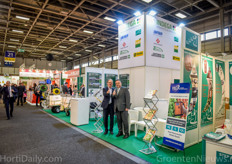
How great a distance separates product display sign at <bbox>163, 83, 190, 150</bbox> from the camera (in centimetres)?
306

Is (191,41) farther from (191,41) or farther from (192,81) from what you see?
(192,81)

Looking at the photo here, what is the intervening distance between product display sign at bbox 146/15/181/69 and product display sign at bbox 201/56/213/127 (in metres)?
1.87

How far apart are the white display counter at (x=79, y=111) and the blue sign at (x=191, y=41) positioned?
3.55 m

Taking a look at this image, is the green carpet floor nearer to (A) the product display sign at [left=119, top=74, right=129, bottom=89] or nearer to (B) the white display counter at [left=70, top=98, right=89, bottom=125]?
(B) the white display counter at [left=70, top=98, right=89, bottom=125]

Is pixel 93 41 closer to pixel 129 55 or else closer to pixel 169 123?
pixel 129 55

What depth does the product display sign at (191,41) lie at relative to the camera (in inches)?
142

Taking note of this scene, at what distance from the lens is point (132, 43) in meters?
5.91

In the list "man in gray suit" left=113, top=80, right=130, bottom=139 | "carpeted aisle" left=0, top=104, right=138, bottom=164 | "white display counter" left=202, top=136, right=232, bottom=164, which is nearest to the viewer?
"white display counter" left=202, top=136, right=232, bottom=164

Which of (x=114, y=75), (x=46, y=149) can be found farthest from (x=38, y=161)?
(x=114, y=75)

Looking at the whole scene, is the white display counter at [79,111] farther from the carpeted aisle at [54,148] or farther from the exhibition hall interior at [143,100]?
the carpeted aisle at [54,148]

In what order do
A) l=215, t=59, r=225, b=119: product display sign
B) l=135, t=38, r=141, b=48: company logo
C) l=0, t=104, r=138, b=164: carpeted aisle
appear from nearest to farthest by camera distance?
1. l=0, t=104, r=138, b=164: carpeted aisle
2. l=215, t=59, r=225, b=119: product display sign
3. l=135, t=38, r=141, b=48: company logo

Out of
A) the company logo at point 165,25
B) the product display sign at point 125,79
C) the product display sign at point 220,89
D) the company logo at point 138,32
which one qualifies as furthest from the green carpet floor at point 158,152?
the company logo at point 165,25

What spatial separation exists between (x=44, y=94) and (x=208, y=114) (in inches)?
366

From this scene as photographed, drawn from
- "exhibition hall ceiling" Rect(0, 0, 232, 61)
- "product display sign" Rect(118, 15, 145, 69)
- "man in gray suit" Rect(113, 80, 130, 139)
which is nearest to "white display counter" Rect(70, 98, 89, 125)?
"man in gray suit" Rect(113, 80, 130, 139)
